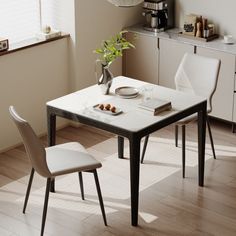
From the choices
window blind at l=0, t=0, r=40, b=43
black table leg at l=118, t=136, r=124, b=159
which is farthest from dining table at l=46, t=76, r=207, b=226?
window blind at l=0, t=0, r=40, b=43

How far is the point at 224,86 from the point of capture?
5.87 meters

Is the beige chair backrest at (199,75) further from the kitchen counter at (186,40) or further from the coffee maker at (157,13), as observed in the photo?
the coffee maker at (157,13)

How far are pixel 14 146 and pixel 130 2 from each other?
2.38 meters

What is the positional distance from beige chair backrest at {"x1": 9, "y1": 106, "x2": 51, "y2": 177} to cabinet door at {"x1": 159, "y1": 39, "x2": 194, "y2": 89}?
92.4 inches

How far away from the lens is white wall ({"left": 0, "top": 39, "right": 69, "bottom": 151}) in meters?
5.52

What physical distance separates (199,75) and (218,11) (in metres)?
1.01

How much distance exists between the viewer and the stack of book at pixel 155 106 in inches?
178

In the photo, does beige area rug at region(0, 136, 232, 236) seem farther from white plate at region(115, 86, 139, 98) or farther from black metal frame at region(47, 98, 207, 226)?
white plate at region(115, 86, 139, 98)

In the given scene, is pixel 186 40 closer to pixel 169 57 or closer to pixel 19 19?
pixel 169 57

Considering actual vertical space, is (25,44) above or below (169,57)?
above

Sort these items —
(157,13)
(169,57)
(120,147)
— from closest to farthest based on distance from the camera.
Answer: (120,147) < (169,57) < (157,13)

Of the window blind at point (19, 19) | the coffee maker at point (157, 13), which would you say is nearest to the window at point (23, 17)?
the window blind at point (19, 19)

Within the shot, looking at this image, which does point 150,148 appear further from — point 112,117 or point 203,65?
point 112,117

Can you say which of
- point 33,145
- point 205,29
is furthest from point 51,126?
point 205,29
